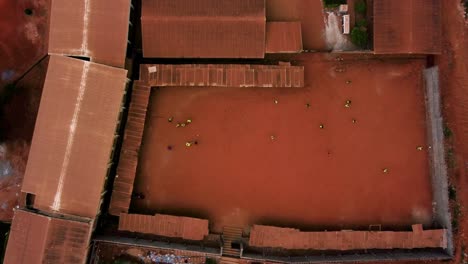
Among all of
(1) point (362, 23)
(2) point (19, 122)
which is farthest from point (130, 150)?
(1) point (362, 23)

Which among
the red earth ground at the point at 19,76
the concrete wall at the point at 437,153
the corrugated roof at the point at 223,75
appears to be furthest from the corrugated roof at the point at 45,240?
the concrete wall at the point at 437,153

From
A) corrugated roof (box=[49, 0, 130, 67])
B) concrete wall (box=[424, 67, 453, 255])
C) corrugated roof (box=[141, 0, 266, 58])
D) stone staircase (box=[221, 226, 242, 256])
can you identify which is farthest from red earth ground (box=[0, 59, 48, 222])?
concrete wall (box=[424, 67, 453, 255])

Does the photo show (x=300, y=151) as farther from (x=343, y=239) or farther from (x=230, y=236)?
(x=230, y=236)

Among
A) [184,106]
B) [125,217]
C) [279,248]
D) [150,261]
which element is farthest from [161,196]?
[279,248]

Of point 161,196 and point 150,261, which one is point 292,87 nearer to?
point 161,196

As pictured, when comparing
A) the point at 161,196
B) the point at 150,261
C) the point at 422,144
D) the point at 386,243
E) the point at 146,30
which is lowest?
the point at 150,261

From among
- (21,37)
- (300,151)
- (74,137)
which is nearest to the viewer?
(74,137)

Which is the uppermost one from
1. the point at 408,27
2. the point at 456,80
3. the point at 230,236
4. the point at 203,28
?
the point at 408,27

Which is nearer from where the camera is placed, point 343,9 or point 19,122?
point 343,9
